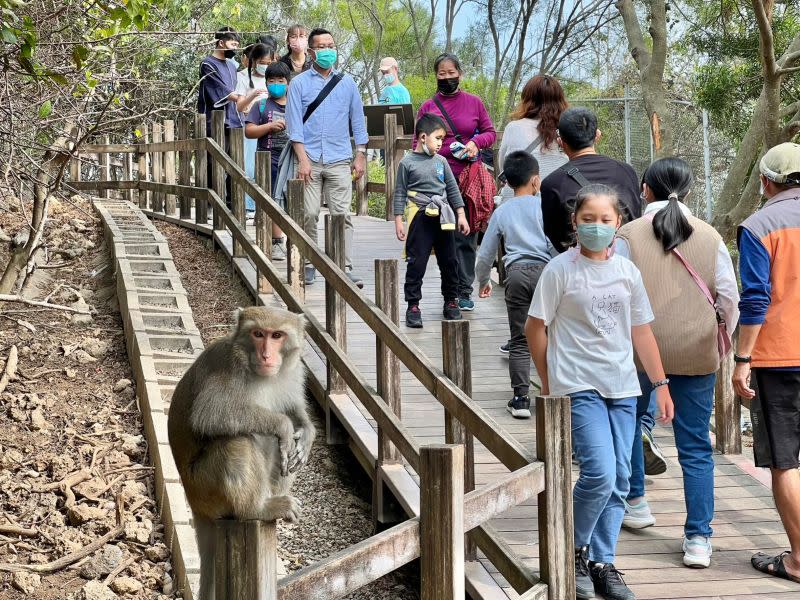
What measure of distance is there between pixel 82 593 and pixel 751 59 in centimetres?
1522

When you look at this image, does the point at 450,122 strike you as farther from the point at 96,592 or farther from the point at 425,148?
the point at 96,592

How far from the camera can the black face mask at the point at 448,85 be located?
28.1 feet

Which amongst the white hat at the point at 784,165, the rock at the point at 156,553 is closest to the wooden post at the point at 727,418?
the white hat at the point at 784,165

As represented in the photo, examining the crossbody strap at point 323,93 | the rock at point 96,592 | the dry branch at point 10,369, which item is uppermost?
the crossbody strap at point 323,93

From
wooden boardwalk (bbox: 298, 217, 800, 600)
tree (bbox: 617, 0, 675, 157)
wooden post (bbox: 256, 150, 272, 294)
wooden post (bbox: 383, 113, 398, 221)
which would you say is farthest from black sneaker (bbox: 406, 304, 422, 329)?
tree (bbox: 617, 0, 675, 157)

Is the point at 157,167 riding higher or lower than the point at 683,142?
lower

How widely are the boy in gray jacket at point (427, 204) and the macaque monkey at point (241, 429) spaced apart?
3.96 metres

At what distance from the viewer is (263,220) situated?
28.6 feet

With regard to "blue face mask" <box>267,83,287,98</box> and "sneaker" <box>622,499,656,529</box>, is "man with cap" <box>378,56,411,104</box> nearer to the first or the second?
"blue face mask" <box>267,83,287,98</box>

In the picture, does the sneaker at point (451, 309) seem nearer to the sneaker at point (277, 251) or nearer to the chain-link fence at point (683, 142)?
the sneaker at point (277, 251)

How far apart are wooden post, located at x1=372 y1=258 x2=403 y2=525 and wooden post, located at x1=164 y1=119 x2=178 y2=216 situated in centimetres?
721

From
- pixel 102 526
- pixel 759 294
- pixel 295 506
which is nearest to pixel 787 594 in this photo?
pixel 759 294

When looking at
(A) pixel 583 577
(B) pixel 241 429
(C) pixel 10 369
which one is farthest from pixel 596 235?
Answer: (C) pixel 10 369

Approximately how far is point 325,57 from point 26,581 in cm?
498
